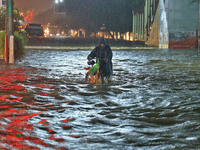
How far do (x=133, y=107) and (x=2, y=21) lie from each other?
63.9ft

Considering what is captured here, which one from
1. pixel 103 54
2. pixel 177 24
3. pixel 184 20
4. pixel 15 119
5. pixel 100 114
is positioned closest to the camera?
pixel 15 119

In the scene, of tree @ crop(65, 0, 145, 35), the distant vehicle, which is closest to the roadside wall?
the distant vehicle

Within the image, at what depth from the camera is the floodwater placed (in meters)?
5.65

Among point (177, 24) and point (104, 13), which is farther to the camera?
point (104, 13)

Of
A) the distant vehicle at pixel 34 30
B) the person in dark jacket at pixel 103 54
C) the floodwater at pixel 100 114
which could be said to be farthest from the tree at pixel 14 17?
the distant vehicle at pixel 34 30

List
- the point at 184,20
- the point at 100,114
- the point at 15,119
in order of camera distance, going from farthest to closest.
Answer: the point at 184,20, the point at 100,114, the point at 15,119

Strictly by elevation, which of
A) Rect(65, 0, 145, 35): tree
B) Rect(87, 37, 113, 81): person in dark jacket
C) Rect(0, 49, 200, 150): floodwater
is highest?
Rect(65, 0, 145, 35): tree

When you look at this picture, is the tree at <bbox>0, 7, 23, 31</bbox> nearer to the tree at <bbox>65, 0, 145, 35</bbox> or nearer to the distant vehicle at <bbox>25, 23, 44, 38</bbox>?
the distant vehicle at <bbox>25, 23, 44, 38</bbox>

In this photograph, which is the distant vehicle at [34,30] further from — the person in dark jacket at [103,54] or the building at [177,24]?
the person in dark jacket at [103,54]

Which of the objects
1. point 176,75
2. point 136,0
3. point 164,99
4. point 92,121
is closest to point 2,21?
point 176,75

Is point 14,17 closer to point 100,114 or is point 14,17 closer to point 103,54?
point 103,54

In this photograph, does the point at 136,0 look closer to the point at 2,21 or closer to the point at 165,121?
the point at 2,21

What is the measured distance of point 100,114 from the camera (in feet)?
25.1

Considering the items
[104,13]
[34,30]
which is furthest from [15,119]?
[104,13]
